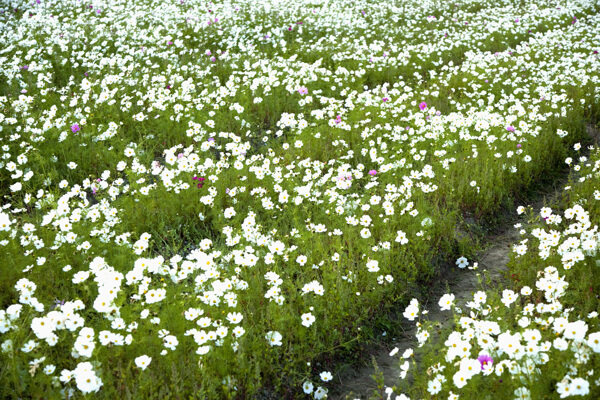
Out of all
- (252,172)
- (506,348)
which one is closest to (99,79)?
(252,172)

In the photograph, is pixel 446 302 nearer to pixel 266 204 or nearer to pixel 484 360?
pixel 484 360

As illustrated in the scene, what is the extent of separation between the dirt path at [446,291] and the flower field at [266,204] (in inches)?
5.2

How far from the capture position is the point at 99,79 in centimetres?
856

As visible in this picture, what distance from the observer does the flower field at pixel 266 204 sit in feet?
9.98

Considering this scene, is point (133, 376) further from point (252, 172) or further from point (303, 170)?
point (303, 170)

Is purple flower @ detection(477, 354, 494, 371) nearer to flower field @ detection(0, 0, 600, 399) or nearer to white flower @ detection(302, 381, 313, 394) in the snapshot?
flower field @ detection(0, 0, 600, 399)

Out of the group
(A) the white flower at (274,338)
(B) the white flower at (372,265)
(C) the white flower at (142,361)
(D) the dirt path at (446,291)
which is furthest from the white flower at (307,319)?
(C) the white flower at (142,361)

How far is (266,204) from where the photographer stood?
512cm

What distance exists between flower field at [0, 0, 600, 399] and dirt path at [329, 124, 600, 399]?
13 centimetres

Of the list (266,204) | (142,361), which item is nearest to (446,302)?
(142,361)

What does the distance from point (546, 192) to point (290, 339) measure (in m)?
4.30

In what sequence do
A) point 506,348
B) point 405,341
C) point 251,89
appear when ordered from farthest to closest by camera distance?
point 251,89 → point 405,341 → point 506,348

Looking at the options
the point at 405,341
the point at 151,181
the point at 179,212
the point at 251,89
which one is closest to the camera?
the point at 405,341

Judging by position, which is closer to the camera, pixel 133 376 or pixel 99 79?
pixel 133 376
